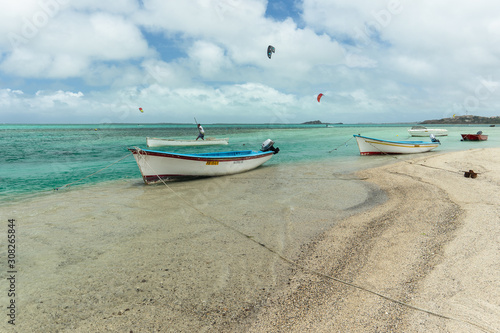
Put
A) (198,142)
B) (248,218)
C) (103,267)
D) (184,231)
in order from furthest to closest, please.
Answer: (198,142)
(248,218)
(184,231)
(103,267)

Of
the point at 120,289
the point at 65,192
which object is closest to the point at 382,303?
the point at 120,289

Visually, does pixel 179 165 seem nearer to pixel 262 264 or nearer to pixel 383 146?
pixel 262 264

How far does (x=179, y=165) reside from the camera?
1184 cm

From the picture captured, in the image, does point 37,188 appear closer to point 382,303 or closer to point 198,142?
point 382,303

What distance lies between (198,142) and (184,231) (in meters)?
24.9

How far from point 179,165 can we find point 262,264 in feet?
26.5

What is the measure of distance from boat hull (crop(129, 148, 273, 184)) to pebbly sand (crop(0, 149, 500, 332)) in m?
2.64

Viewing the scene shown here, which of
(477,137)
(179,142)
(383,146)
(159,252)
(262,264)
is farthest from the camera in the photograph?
(477,137)

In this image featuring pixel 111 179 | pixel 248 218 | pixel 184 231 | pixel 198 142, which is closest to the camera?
pixel 184 231

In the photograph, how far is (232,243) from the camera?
5.52 metres

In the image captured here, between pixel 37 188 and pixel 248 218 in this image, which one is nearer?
pixel 248 218

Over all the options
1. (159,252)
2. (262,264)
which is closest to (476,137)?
(262,264)

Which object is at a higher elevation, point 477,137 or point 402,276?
point 477,137

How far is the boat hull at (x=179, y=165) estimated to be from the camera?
1117 centimetres
